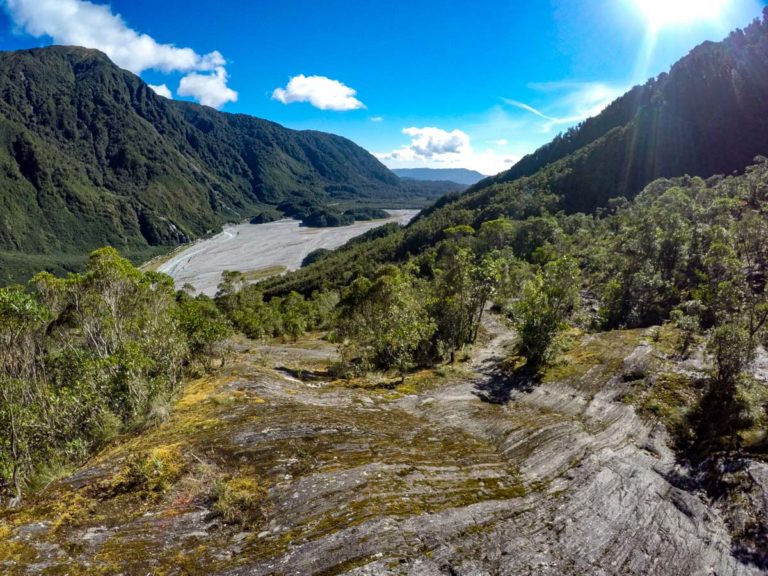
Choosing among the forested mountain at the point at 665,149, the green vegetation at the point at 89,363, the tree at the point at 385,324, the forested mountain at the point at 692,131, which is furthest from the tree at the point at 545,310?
the forested mountain at the point at 692,131

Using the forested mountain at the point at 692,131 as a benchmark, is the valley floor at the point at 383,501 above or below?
below

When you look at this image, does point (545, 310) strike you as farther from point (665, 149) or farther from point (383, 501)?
point (665, 149)

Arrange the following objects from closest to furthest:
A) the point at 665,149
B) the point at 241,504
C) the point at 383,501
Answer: the point at 241,504
the point at 383,501
the point at 665,149

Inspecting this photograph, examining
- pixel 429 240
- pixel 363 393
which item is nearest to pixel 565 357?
pixel 363 393

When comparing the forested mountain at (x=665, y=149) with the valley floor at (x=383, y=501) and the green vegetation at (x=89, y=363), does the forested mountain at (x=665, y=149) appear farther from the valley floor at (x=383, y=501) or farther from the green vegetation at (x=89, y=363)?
the valley floor at (x=383, y=501)

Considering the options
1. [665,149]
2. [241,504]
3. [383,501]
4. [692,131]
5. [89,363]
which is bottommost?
[383,501]

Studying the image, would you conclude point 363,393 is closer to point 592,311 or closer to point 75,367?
point 75,367

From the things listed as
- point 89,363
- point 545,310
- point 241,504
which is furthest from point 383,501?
point 545,310
